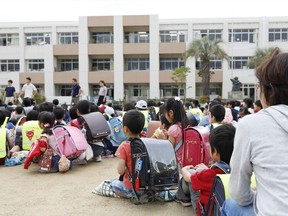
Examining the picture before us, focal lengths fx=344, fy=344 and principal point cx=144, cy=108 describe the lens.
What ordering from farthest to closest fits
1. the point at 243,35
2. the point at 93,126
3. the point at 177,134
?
the point at 243,35 < the point at 93,126 < the point at 177,134

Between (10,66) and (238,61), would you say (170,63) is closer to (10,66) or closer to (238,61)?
(238,61)

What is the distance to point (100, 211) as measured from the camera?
11.4 ft

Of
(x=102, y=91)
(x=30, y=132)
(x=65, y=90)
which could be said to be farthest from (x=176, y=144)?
(x=65, y=90)

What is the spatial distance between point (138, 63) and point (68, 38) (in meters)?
7.92

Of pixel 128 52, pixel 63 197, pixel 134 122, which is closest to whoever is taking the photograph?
pixel 134 122

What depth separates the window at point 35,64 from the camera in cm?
3641

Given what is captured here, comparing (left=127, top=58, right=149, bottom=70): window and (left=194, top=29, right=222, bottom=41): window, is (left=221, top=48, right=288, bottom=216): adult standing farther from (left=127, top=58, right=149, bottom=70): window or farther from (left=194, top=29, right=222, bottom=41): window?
(left=194, top=29, right=222, bottom=41): window

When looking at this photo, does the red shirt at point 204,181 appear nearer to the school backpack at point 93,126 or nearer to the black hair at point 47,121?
the school backpack at point 93,126

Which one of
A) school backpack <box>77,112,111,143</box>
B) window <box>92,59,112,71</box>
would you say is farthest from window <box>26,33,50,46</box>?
school backpack <box>77,112,111,143</box>

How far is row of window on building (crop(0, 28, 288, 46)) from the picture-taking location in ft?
112

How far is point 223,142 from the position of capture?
264 cm

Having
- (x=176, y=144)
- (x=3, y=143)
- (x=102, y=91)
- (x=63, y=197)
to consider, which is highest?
(x=102, y=91)

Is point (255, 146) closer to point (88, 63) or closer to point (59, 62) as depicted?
point (88, 63)

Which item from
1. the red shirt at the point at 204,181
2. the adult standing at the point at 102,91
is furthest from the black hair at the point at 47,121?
the adult standing at the point at 102,91
